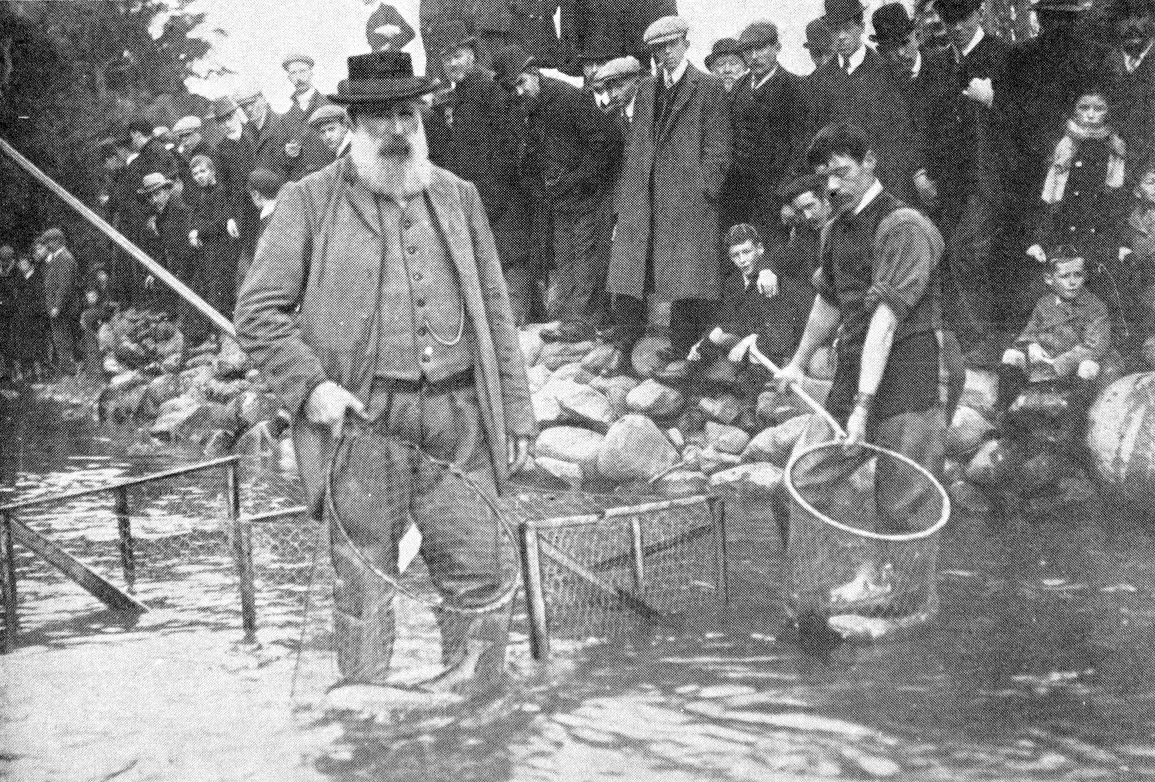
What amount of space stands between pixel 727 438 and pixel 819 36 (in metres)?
1.98

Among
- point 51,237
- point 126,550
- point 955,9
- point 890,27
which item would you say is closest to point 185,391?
point 51,237

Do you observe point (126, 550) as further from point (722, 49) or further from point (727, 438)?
point (722, 49)

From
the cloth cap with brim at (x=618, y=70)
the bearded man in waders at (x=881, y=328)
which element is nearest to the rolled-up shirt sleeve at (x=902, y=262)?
the bearded man in waders at (x=881, y=328)

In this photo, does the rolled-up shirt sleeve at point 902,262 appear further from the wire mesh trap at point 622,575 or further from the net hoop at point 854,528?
the wire mesh trap at point 622,575

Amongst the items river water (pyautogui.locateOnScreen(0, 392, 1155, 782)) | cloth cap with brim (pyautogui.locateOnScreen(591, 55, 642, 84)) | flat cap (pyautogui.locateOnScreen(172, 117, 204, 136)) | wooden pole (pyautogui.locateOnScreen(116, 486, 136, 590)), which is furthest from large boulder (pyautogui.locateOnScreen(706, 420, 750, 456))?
flat cap (pyautogui.locateOnScreen(172, 117, 204, 136))

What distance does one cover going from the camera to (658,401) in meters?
8.41

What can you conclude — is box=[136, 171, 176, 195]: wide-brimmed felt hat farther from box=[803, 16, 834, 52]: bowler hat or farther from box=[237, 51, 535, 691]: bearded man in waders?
box=[237, 51, 535, 691]: bearded man in waders

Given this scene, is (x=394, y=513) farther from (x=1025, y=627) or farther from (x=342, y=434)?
(x=1025, y=627)

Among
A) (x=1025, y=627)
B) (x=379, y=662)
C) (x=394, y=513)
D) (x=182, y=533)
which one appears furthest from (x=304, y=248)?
(x=182, y=533)

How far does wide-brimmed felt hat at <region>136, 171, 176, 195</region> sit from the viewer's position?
28.9ft

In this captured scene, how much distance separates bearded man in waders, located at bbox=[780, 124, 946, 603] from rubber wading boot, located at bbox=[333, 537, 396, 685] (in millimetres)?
1594

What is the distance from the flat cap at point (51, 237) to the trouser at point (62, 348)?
3.85ft

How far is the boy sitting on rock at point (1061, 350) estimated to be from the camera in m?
7.07

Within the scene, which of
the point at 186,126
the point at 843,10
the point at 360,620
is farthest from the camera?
the point at 186,126
